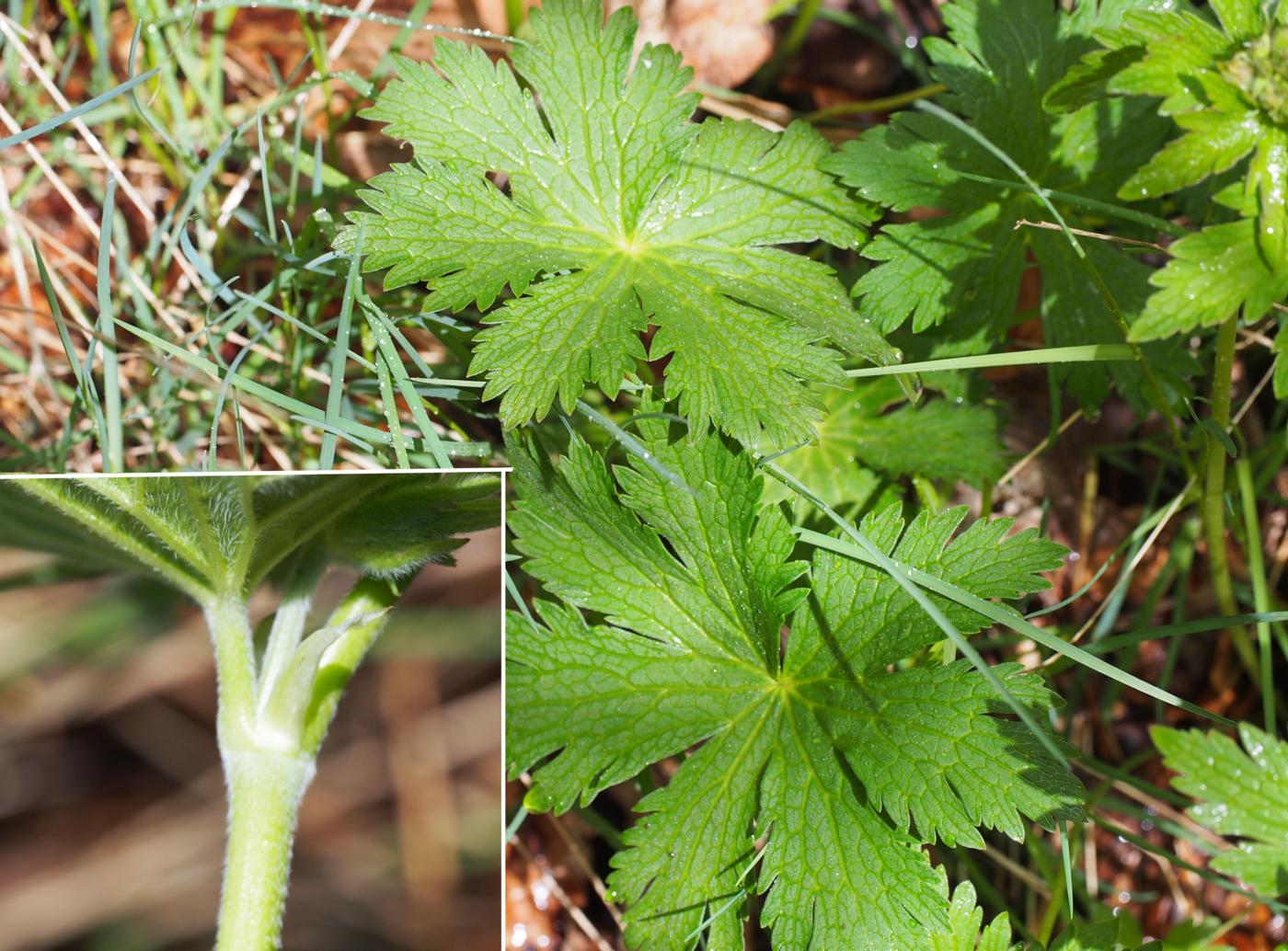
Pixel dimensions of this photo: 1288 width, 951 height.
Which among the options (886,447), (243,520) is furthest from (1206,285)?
(243,520)

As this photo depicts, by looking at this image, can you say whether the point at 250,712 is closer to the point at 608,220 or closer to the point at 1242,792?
the point at 608,220

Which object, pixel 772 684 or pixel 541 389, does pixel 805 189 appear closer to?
pixel 541 389

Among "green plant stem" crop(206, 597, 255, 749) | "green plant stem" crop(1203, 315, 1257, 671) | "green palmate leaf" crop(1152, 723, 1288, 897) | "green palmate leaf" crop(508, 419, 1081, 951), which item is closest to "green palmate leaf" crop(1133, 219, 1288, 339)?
"green plant stem" crop(1203, 315, 1257, 671)

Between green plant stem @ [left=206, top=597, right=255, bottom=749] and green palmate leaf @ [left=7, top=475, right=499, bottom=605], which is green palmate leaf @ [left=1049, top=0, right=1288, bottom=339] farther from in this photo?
green plant stem @ [left=206, top=597, right=255, bottom=749]

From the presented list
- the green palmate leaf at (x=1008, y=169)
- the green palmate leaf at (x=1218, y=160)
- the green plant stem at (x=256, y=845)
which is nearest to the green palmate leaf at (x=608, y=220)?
the green palmate leaf at (x=1008, y=169)

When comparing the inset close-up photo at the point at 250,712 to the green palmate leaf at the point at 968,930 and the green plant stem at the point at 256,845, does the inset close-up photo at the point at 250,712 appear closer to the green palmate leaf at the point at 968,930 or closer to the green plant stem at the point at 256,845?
the green plant stem at the point at 256,845

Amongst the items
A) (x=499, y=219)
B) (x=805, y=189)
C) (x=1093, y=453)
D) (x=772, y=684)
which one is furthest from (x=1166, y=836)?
(x=499, y=219)
